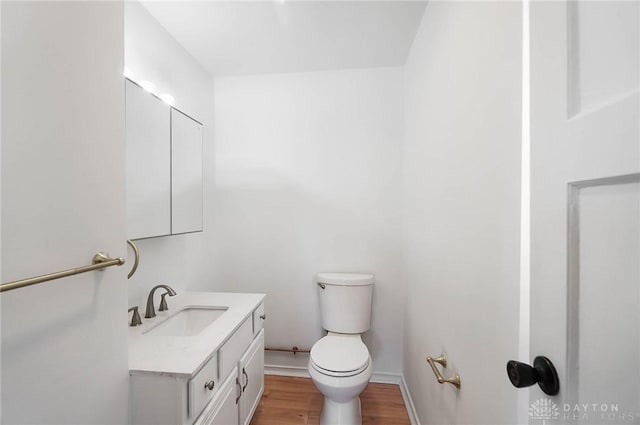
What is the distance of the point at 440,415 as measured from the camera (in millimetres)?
1167

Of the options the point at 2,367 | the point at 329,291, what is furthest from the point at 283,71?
the point at 2,367

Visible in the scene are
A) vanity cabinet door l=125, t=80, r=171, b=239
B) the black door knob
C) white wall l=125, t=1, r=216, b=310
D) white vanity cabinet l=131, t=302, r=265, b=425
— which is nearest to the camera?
the black door knob

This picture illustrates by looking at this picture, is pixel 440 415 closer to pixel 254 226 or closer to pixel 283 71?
pixel 254 226

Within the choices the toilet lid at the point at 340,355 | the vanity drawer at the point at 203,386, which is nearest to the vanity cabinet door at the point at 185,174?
the vanity drawer at the point at 203,386

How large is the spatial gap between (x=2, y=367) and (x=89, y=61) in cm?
75

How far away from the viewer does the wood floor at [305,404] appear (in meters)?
1.64

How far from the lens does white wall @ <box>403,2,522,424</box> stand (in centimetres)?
69

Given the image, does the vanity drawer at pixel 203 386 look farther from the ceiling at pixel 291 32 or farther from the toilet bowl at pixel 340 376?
the ceiling at pixel 291 32

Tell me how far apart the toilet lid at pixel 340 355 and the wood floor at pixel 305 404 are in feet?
1.52

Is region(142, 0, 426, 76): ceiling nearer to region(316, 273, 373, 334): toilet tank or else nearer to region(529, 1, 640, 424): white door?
region(529, 1, 640, 424): white door

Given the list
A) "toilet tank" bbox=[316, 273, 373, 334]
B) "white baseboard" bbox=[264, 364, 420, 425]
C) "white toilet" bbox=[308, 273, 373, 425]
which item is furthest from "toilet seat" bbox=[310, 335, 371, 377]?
"white baseboard" bbox=[264, 364, 420, 425]

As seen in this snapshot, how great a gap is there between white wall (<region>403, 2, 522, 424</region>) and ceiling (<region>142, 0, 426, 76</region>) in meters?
0.23

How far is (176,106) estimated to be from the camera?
166 centimetres

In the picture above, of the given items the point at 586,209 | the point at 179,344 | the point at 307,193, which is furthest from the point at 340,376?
the point at 586,209
